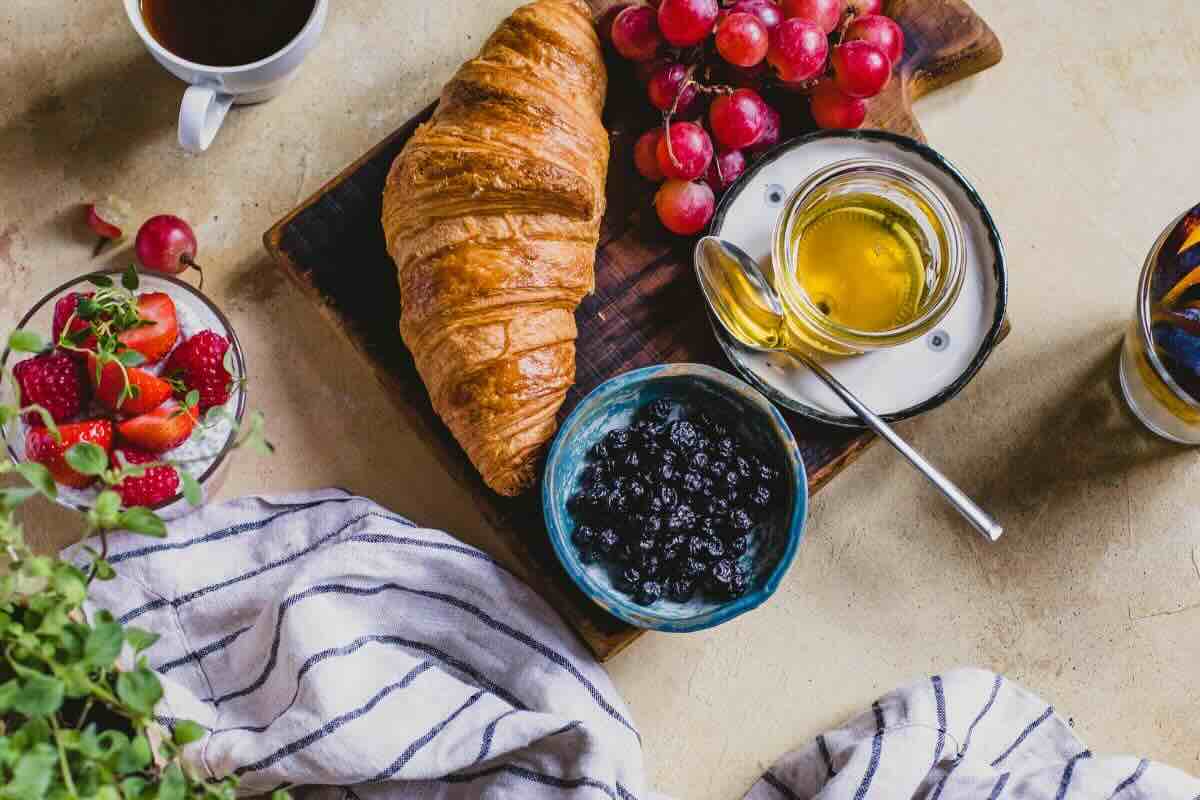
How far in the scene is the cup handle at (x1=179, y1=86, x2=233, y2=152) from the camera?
1.74 meters

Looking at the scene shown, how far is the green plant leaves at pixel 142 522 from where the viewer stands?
1.14 metres

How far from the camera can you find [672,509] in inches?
65.1

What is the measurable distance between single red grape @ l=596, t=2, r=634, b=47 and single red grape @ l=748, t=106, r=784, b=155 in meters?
0.27

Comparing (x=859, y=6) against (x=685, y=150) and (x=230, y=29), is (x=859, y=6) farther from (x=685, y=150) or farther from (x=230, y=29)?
(x=230, y=29)

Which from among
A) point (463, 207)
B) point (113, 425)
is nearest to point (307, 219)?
point (463, 207)

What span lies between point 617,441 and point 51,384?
82cm

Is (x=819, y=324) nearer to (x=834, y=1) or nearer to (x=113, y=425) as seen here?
(x=834, y=1)

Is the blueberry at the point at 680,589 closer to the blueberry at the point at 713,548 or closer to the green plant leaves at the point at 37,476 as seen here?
the blueberry at the point at 713,548

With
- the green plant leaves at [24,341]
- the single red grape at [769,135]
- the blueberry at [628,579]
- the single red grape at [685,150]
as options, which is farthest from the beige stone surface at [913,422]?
the green plant leaves at [24,341]

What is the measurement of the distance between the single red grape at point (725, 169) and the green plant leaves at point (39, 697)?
3.80 ft

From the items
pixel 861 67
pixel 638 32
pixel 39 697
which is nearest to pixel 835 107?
pixel 861 67

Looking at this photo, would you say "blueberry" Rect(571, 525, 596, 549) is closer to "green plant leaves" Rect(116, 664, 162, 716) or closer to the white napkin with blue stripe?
the white napkin with blue stripe

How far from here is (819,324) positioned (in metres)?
1.68

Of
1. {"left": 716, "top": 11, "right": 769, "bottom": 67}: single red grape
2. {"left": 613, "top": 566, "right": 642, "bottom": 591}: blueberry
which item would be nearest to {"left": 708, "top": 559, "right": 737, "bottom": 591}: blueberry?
{"left": 613, "top": 566, "right": 642, "bottom": 591}: blueberry
